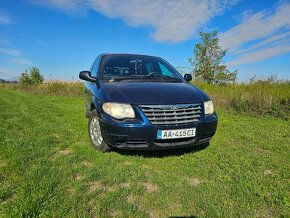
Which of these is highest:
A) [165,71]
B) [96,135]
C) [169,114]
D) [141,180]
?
[165,71]

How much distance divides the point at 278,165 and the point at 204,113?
4.08 feet

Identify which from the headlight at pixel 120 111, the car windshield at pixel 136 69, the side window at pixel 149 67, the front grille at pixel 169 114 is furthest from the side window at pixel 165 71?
the headlight at pixel 120 111

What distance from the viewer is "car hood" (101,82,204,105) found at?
3.24 m

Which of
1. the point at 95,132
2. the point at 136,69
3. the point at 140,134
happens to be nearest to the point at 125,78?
the point at 136,69

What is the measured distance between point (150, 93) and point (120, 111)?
0.54m

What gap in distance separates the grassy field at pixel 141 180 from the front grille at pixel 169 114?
62 cm

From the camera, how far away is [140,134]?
3.07 metres

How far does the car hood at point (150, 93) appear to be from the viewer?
3240 mm

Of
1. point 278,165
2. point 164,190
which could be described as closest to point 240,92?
point 278,165

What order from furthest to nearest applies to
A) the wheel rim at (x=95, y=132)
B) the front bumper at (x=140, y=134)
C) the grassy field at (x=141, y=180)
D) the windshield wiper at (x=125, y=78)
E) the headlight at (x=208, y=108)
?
the windshield wiper at (x=125, y=78), the wheel rim at (x=95, y=132), the headlight at (x=208, y=108), the front bumper at (x=140, y=134), the grassy field at (x=141, y=180)

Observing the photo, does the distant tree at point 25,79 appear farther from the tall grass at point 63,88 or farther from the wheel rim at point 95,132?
the wheel rim at point 95,132

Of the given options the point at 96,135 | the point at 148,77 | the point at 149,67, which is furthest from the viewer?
the point at 149,67

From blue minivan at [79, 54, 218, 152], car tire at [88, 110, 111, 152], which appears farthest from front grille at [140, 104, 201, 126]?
car tire at [88, 110, 111, 152]

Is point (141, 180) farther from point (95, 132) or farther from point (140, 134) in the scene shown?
point (95, 132)
